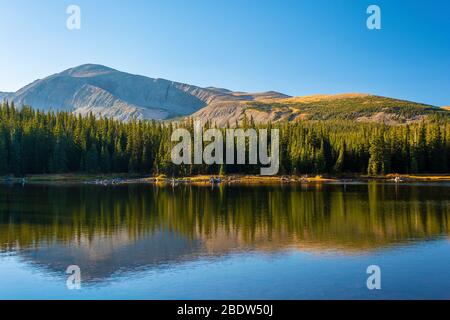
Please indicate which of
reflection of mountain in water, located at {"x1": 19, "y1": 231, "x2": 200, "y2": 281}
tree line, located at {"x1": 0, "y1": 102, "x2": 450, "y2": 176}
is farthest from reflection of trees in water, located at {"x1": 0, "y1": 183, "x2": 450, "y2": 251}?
tree line, located at {"x1": 0, "y1": 102, "x2": 450, "y2": 176}

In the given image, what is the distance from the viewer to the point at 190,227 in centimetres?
5812

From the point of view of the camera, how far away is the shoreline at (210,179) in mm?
150000

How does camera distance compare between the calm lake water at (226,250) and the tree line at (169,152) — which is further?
the tree line at (169,152)

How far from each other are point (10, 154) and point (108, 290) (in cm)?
14288

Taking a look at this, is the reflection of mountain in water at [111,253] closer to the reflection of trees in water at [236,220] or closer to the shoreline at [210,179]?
the reflection of trees in water at [236,220]

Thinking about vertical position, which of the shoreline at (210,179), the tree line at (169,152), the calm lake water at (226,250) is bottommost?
the calm lake water at (226,250)

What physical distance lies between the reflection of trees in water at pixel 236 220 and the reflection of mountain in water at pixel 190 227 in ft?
0.37

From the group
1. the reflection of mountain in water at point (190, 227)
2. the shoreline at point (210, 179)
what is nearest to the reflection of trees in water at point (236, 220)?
the reflection of mountain in water at point (190, 227)

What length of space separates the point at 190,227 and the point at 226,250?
14483 mm

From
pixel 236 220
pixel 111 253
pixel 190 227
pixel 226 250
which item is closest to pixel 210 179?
pixel 236 220

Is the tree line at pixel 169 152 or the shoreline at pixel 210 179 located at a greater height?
the tree line at pixel 169 152

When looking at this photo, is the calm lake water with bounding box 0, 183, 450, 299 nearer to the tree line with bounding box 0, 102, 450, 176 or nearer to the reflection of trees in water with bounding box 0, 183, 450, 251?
the reflection of trees in water with bounding box 0, 183, 450, 251

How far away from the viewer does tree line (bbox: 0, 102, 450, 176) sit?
534 feet

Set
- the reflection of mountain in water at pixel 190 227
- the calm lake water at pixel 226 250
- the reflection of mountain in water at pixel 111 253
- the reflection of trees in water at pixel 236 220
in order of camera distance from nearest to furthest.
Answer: the calm lake water at pixel 226 250, the reflection of mountain in water at pixel 111 253, the reflection of mountain in water at pixel 190 227, the reflection of trees in water at pixel 236 220
